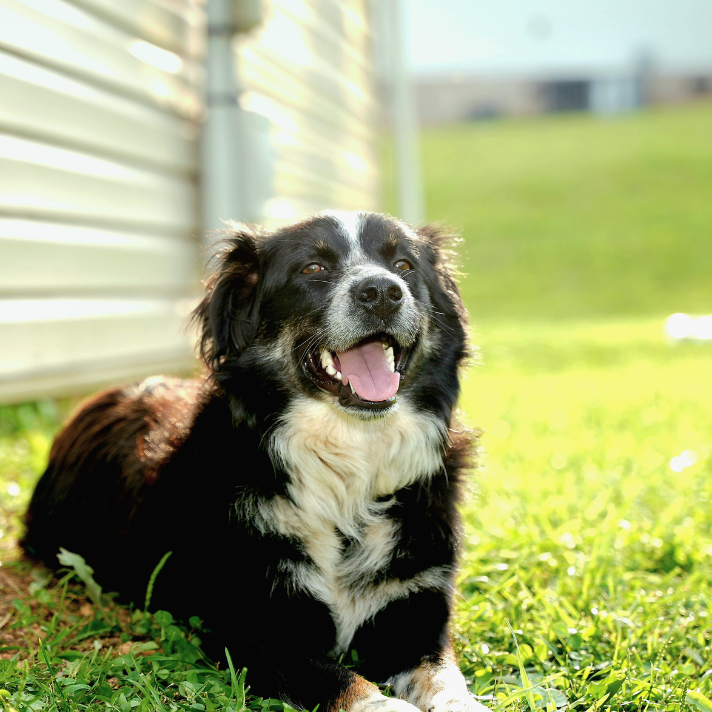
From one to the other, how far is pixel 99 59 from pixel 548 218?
2410cm

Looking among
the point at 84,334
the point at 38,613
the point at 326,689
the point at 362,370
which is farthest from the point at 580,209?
the point at 326,689

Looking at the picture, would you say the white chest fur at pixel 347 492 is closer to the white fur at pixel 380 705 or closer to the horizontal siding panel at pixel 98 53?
the white fur at pixel 380 705

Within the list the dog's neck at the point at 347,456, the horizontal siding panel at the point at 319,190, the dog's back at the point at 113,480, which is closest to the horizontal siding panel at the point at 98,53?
the horizontal siding panel at the point at 319,190

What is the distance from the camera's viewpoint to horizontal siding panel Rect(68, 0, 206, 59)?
4.96 metres

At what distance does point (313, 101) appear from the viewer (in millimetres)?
8609

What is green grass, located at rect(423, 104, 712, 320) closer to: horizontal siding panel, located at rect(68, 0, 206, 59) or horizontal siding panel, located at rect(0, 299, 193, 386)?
horizontal siding panel, located at rect(68, 0, 206, 59)

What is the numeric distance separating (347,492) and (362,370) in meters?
0.41

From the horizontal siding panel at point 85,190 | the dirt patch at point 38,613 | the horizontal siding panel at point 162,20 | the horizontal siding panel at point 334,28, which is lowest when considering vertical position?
the dirt patch at point 38,613

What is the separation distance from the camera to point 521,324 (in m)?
17.3

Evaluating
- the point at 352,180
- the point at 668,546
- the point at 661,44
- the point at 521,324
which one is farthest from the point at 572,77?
the point at 668,546

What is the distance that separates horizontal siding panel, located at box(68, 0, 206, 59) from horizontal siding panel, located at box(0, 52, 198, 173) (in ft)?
1.44

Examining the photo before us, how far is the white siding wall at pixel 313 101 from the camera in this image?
6.73 m

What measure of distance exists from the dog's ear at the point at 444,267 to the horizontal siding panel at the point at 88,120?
7.68 feet

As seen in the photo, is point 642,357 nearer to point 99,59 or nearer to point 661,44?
point 99,59
